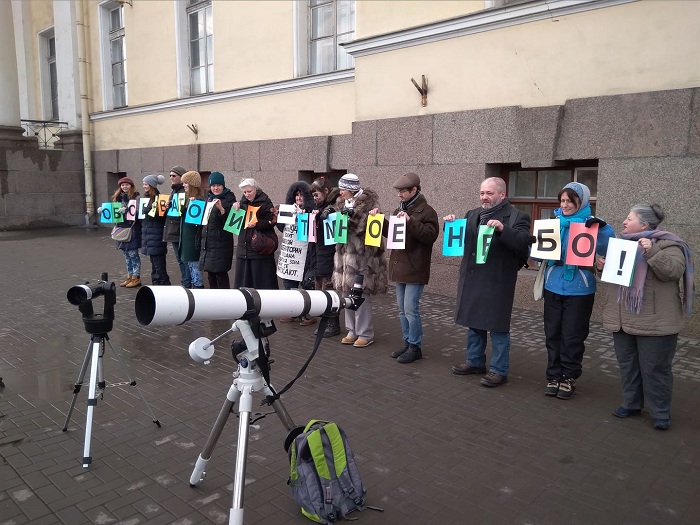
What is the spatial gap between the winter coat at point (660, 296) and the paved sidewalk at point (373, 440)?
0.78 meters

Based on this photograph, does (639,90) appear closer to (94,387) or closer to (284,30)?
(94,387)

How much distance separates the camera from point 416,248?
235 inches

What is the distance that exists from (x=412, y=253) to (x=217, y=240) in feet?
10.4

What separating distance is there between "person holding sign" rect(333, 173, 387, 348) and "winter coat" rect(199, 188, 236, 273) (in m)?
2.05

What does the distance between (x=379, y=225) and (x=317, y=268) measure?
1.43 meters

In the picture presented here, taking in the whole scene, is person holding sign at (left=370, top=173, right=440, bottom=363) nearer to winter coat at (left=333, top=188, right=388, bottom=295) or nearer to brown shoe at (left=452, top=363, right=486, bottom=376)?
winter coat at (left=333, top=188, right=388, bottom=295)

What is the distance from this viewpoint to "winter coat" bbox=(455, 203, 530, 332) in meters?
5.17

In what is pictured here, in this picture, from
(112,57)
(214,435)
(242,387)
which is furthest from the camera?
(112,57)

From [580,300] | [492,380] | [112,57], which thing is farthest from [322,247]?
[112,57]

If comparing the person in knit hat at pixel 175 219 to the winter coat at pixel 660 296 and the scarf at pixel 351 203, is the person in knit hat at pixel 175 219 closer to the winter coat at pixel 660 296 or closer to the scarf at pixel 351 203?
the scarf at pixel 351 203

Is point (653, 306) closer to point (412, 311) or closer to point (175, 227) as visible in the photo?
point (412, 311)

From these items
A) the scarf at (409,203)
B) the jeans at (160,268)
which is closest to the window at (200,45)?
the jeans at (160,268)

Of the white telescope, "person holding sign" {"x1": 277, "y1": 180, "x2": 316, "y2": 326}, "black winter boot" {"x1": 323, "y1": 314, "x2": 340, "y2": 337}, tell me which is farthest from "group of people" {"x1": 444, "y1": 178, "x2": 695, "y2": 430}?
"person holding sign" {"x1": 277, "y1": 180, "x2": 316, "y2": 326}

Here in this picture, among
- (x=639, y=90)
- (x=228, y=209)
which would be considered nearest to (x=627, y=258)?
(x=639, y=90)
